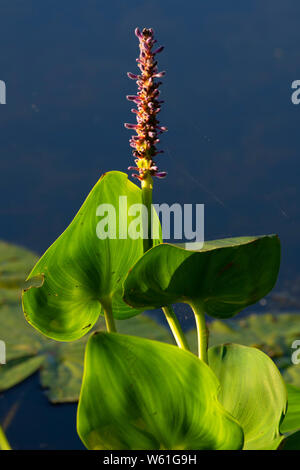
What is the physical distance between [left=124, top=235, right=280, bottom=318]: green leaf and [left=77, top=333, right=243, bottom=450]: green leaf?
0.27ft

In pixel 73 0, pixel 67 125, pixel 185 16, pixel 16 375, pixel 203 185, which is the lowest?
pixel 16 375

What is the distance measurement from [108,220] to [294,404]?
265mm

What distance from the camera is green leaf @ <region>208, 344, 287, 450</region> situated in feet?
1.42

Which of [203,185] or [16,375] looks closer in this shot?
[16,375]

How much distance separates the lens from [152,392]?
39cm

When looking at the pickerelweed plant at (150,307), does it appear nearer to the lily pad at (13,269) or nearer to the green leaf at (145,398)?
the green leaf at (145,398)

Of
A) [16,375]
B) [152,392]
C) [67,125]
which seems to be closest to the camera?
[152,392]

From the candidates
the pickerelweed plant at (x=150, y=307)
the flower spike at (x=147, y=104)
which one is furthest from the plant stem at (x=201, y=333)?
the flower spike at (x=147, y=104)

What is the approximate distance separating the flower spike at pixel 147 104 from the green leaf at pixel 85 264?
46mm

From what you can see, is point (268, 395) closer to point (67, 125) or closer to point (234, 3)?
point (67, 125)

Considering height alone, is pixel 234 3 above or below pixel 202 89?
above

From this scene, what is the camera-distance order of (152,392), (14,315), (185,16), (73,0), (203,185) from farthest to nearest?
(73,0)
(185,16)
(203,185)
(14,315)
(152,392)

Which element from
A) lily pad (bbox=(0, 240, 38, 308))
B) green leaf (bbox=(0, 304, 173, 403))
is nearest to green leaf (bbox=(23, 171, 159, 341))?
green leaf (bbox=(0, 304, 173, 403))

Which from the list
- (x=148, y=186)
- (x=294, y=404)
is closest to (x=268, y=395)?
(x=294, y=404)
